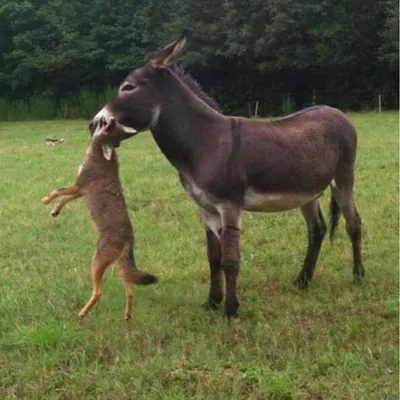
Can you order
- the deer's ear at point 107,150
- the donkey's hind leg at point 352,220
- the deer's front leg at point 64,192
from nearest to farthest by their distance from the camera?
the deer's front leg at point 64,192, the deer's ear at point 107,150, the donkey's hind leg at point 352,220

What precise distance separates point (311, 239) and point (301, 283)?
424mm

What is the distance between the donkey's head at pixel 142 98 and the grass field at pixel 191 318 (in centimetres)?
144

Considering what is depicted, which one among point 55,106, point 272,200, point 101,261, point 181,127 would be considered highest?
point 181,127

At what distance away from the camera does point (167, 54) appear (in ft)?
16.2

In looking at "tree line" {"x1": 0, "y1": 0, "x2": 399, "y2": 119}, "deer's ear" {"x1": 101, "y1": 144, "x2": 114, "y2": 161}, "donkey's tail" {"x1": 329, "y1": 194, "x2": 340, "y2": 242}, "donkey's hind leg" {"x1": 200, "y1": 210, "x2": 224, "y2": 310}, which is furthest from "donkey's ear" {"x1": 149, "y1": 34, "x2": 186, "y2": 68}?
"tree line" {"x1": 0, "y1": 0, "x2": 399, "y2": 119}

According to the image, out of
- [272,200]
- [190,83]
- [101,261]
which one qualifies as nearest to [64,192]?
[101,261]

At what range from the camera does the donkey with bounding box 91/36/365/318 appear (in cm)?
491

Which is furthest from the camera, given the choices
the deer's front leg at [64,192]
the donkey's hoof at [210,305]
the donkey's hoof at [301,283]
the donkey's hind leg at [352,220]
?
the donkey's hind leg at [352,220]

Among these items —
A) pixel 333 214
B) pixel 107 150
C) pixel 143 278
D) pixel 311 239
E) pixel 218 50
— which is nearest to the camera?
pixel 143 278

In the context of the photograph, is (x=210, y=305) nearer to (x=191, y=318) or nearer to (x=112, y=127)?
(x=191, y=318)

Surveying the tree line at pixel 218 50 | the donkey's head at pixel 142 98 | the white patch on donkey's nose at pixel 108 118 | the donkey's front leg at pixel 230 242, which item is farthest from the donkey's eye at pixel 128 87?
the tree line at pixel 218 50

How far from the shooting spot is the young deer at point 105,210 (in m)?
4.78

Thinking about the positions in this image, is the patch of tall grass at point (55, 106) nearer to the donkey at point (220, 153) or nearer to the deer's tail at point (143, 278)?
the donkey at point (220, 153)

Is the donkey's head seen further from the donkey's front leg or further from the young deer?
the donkey's front leg
